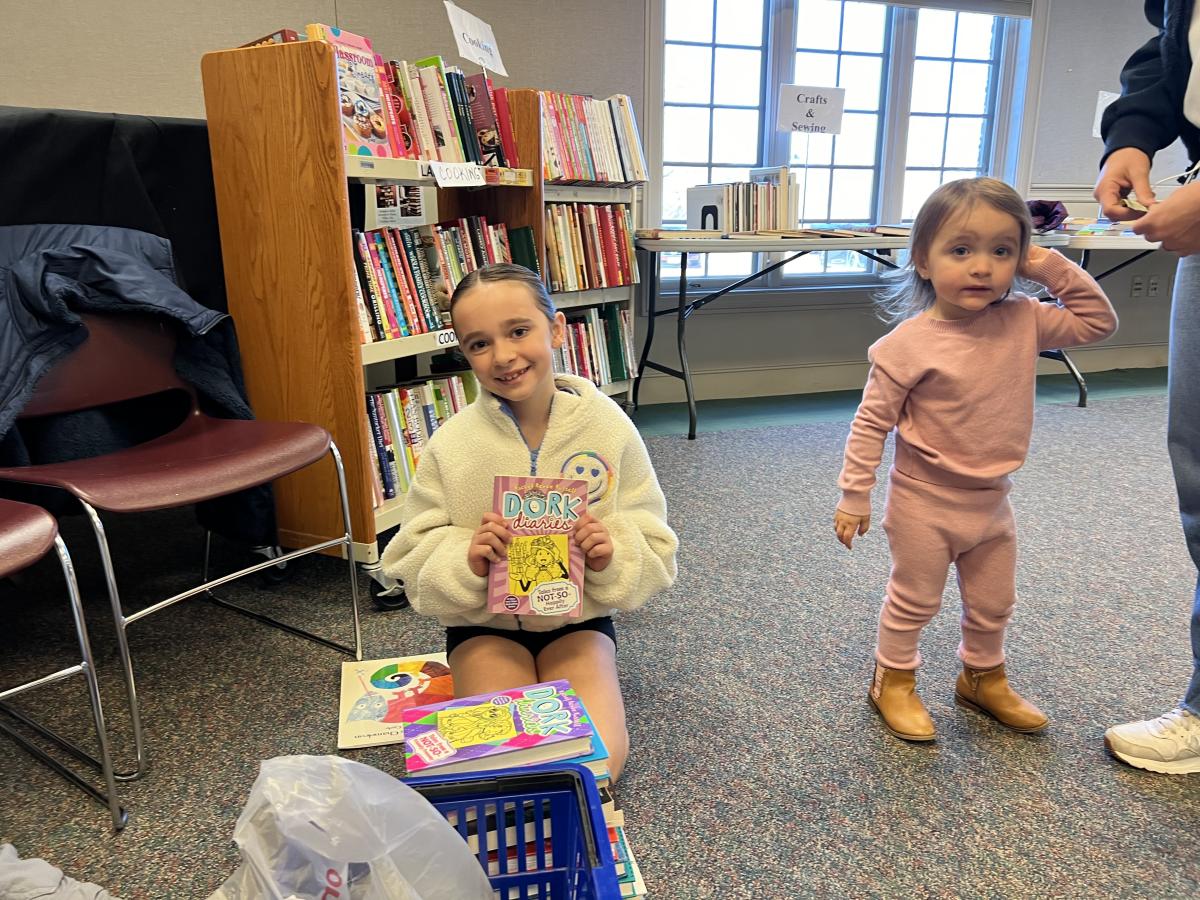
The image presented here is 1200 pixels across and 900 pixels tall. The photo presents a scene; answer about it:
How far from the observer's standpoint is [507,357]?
113 centimetres

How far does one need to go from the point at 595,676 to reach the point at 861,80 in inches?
144

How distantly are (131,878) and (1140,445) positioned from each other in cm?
339

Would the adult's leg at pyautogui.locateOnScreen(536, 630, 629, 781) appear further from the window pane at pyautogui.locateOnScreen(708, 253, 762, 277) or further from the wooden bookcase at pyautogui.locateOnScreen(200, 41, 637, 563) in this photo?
the window pane at pyautogui.locateOnScreen(708, 253, 762, 277)

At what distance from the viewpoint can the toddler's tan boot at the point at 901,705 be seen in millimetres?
1279

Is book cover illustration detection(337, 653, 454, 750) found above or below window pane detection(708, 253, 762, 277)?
below

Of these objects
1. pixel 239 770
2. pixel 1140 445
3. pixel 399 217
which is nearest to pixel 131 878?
pixel 239 770

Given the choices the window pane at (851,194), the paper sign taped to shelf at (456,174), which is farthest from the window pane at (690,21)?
the paper sign taped to shelf at (456,174)

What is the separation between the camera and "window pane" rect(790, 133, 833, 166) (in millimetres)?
3848

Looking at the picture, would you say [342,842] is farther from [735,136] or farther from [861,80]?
[861,80]

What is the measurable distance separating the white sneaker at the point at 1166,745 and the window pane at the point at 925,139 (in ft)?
11.3

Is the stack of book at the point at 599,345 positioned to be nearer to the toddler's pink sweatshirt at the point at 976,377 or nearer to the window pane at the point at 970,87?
the toddler's pink sweatshirt at the point at 976,377

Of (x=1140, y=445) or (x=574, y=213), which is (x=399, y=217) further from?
(x=1140, y=445)

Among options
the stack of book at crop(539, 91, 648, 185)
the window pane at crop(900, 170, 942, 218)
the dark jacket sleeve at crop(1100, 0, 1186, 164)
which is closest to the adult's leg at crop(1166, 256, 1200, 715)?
the dark jacket sleeve at crop(1100, 0, 1186, 164)

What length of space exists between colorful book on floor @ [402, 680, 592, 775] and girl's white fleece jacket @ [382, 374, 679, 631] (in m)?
0.17
